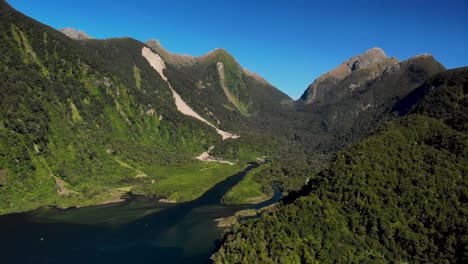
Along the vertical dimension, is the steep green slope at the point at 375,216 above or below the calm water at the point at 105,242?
above

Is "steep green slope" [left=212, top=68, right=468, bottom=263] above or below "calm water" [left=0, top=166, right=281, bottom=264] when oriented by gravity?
above

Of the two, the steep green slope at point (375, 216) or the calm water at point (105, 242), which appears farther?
the calm water at point (105, 242)

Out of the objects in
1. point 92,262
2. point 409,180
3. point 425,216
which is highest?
point 409,180

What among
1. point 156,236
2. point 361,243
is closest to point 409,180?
point 361,243

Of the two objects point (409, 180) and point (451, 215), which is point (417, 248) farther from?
point (409, 180)

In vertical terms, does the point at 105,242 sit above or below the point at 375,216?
below

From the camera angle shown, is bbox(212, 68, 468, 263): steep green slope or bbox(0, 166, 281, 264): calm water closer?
bbox(212, 68, 468, 263): steep green slope

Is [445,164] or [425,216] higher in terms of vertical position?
[445,164]

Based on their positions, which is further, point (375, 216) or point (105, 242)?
point (105, 242)
